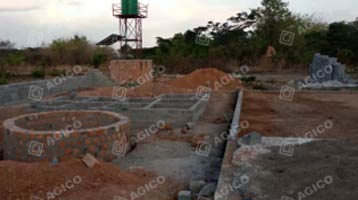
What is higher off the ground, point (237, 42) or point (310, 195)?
point (237, 42)

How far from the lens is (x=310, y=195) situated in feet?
12.9

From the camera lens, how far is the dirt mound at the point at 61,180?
171 inches

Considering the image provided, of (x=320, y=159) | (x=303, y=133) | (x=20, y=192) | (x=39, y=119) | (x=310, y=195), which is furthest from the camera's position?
(x=303, y=133)

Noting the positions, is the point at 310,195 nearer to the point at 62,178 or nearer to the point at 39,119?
the point at 62,178

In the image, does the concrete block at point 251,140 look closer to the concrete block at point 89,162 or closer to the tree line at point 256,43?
the concrete block at point 89,162

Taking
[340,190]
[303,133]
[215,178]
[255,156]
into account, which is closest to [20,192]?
[215,178]

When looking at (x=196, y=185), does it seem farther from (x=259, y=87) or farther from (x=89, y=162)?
(x=259, y=87)

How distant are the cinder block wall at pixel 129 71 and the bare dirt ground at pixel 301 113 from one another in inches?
204

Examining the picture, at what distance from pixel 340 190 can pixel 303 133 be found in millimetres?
3965

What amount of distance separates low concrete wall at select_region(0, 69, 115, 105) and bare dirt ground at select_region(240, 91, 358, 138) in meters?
6.69

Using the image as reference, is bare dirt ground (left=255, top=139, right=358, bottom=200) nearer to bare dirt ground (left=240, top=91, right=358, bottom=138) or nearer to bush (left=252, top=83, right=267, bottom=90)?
bare dirt ground (left=240, top=91, right=358, bottom=138)

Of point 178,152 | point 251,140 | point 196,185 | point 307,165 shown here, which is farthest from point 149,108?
point 307,165

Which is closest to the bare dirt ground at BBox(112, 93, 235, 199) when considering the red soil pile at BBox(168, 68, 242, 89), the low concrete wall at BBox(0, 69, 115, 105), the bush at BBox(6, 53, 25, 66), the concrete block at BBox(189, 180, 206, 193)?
the concrete block at BBox(189, 180, 206, 193)

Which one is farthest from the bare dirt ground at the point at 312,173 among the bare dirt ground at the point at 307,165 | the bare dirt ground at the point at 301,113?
the bare dirt ground at the point at 301,113
